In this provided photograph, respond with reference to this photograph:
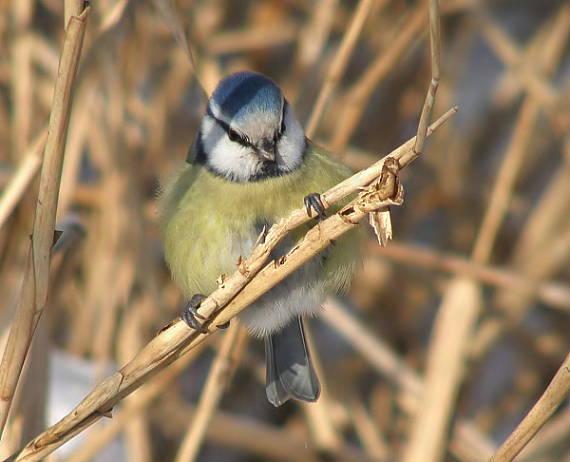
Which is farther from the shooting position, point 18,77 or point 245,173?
point 18,77

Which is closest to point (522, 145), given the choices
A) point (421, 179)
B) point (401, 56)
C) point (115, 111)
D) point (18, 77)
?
point (401, 56)

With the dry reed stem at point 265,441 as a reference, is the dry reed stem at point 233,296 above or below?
below

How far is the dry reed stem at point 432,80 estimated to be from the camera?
0.82m

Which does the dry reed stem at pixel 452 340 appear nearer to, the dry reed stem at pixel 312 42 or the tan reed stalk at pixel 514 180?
the tan reed stalk at pixel 514 180

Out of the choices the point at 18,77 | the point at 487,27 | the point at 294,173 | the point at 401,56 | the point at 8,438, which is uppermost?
the point at 18,77

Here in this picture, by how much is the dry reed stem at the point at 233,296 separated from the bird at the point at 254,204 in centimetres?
24

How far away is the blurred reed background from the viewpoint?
179cm

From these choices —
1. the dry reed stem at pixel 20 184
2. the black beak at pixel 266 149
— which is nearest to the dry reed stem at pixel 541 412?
the black beak at pixel 266 149

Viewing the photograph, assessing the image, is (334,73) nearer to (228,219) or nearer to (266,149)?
(266,149)

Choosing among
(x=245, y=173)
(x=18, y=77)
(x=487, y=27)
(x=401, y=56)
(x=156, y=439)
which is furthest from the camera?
(x=156, y=439)

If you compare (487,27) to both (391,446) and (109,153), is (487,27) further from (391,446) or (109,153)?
(391,446)

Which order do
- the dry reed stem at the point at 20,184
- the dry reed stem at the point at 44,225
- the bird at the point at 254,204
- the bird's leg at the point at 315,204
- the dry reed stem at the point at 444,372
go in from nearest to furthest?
1. the dry reed stem at the point at 44,225
2. the bird's leg at the point at 315,204
3. the dry reed stem at the point at 20,184
4. the bird at the point at 254,204
5. the dry reed stem at the point at 444,372

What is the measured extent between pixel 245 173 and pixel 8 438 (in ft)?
1.64

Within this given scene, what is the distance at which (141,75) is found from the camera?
2.15 metres
